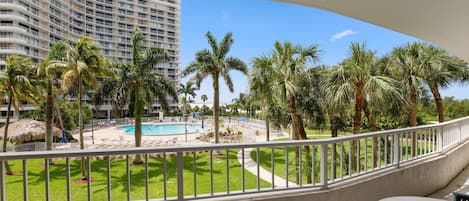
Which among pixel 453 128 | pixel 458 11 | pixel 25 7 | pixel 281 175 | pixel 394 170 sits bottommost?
pixel 281 175

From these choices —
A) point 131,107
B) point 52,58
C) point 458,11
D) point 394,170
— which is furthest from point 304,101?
point 52,58

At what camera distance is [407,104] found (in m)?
6.66

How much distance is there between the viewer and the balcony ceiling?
2.38 m

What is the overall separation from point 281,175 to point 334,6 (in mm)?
8621

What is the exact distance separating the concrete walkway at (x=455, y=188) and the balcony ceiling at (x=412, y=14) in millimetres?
2070

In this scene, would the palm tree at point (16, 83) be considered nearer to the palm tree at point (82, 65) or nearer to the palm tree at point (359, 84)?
the palm tree at point (82, 65)

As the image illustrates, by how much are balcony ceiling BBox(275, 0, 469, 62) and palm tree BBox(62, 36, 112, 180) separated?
36.1 ft

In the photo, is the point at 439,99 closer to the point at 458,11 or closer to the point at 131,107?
the point at 458,11

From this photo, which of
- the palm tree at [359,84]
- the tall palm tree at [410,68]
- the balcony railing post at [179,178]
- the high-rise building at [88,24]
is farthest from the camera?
the high-rise building at [88,24]

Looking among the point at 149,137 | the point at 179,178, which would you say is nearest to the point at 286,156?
the point at 179,178

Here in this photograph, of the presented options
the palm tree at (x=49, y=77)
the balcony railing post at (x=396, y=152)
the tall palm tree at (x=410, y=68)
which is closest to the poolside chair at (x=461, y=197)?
the balcony railing post at (x=396, y=152)

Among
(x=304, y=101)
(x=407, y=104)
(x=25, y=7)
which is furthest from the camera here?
(x=25, y=7)

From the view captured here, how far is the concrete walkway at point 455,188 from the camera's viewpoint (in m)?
3.54

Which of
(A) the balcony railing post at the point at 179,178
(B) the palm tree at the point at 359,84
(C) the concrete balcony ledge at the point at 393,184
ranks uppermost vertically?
(B) the palm tree at the point at 359,84
